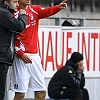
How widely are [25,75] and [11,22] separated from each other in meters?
0.90

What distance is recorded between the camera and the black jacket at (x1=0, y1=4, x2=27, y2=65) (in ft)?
20.7

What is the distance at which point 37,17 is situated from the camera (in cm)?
695

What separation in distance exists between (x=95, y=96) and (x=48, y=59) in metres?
1.27

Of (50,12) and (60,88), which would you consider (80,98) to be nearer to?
(60,88)

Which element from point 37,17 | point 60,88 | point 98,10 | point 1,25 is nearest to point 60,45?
point 60,88

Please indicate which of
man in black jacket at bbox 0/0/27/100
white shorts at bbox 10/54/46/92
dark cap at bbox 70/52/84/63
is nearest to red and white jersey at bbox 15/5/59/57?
white shorts at bbox 10/54/46/92

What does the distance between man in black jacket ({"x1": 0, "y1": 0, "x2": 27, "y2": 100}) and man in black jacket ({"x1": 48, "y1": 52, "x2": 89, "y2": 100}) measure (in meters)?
3.20

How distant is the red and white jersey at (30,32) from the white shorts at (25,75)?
12cm

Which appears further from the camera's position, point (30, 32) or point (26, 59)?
point (30, 32)

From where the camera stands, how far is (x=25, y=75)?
687 cm

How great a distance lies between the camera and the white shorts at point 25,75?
22.5 ft

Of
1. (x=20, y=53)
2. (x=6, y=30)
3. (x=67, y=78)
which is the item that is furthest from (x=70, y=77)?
(x=6, y=30)

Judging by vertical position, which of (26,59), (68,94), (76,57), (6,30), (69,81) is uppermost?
(6,30)

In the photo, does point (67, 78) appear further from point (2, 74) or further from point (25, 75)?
point (2, 74)
